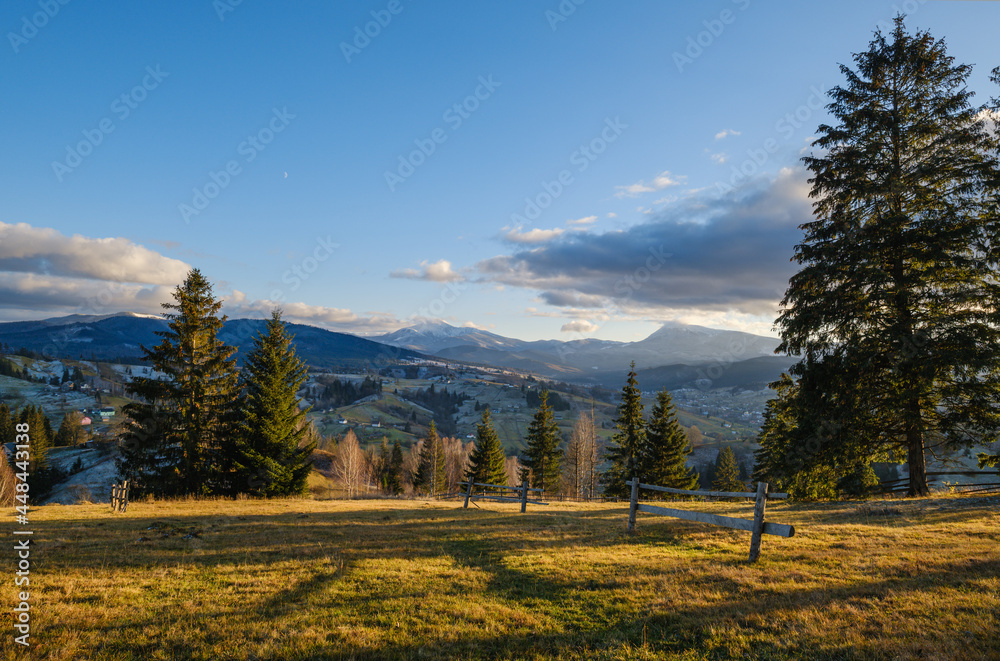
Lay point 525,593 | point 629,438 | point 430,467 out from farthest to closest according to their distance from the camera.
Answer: point 430,467 < point 629,438 < point 525,593

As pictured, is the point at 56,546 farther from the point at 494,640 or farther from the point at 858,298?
the point at 858,298

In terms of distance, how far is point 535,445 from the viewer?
50.5 m

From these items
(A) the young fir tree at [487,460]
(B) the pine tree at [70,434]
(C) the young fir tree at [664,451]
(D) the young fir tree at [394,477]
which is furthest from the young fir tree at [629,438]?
(B) the pine tree at [70,434]

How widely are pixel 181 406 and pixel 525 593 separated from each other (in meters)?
26.6

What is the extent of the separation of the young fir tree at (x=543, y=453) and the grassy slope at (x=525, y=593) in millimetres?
36661

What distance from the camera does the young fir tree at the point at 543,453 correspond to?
49750 mm

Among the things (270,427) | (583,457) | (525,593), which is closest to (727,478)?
(583,457)

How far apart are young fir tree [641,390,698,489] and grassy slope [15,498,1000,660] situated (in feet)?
93.1

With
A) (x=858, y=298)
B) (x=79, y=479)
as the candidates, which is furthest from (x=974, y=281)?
(x=79, y=479)

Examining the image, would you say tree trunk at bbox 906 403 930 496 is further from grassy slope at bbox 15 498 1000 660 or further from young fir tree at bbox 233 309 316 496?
young fir tree at bbox 233 309 316 496

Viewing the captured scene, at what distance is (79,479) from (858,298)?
102 meters

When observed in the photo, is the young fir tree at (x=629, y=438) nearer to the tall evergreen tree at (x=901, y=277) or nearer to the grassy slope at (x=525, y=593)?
the tall evergreen tree at (x=901, y=277)

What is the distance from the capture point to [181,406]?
26.1 metres

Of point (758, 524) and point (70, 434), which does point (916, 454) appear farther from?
point (70, 434)
